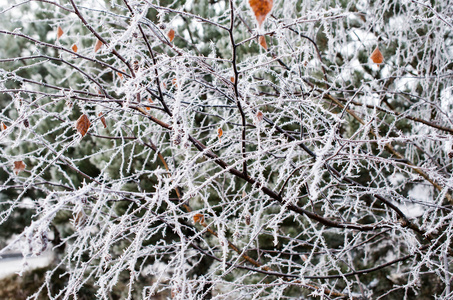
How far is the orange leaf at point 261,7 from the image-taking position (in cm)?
65

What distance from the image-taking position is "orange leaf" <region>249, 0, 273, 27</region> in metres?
0.65

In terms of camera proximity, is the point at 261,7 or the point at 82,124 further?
the point at 82,124

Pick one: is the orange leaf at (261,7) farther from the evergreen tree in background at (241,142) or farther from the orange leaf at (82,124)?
the orange leaf at (82,124)

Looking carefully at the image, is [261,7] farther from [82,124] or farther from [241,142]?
[82,124]

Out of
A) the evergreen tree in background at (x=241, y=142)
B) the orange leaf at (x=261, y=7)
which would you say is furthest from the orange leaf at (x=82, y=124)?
the orange leaf at (x=261, y=7)

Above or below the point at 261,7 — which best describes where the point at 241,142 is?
below

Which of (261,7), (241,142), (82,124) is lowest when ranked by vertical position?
(241,142)

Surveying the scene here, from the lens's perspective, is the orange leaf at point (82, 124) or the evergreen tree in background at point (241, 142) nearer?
the evergreen tree in background at point (241, 142)

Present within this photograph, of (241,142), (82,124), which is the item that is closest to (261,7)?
(241,142)

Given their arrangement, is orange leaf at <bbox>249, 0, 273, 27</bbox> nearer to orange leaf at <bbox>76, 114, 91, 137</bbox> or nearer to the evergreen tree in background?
the evergreen tree in background

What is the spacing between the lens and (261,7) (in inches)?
25.9

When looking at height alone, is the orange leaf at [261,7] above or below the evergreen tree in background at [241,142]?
above

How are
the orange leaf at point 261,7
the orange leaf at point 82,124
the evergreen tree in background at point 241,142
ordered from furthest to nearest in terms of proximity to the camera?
1. the orange leaf at point 82,124
2. the evergreen tree in background at point 241,142
3. the orange leaf at point 261,7

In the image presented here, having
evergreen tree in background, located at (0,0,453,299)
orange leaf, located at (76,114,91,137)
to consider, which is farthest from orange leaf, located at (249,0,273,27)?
orange leaf, located at (76,114,91,137)
